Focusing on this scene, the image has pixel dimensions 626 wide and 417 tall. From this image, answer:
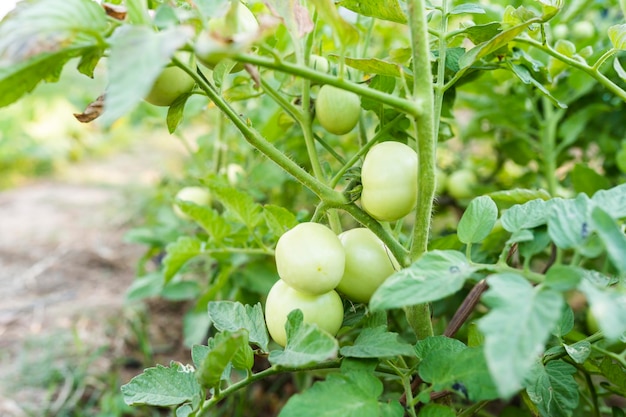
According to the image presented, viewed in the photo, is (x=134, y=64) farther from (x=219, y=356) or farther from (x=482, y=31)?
(x=482, y=31)

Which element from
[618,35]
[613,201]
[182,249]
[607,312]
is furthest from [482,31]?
[182,249]

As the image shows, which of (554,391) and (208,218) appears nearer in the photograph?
(554,391)

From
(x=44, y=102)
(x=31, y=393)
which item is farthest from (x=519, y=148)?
(x=44, y=102)

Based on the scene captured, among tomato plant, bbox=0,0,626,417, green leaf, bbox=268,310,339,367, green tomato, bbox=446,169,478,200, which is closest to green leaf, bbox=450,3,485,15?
tomato plant, bbox=0,0,626,417

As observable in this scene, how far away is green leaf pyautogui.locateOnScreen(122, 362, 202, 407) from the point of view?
502 millimetres

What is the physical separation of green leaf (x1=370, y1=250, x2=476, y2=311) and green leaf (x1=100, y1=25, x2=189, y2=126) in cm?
20

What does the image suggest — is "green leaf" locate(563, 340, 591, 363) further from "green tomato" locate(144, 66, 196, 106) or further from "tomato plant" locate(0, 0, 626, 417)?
"green tomato" locate(144, 66, 196, 106)

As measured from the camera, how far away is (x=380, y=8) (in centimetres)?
53

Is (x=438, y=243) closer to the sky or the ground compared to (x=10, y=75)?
closer to the ground

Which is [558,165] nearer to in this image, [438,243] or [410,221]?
[410,221]

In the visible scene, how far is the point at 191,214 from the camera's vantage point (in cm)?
76

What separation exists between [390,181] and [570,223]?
0.15m

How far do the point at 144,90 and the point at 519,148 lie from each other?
0.94 meters

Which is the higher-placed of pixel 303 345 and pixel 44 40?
pixel 44 40
